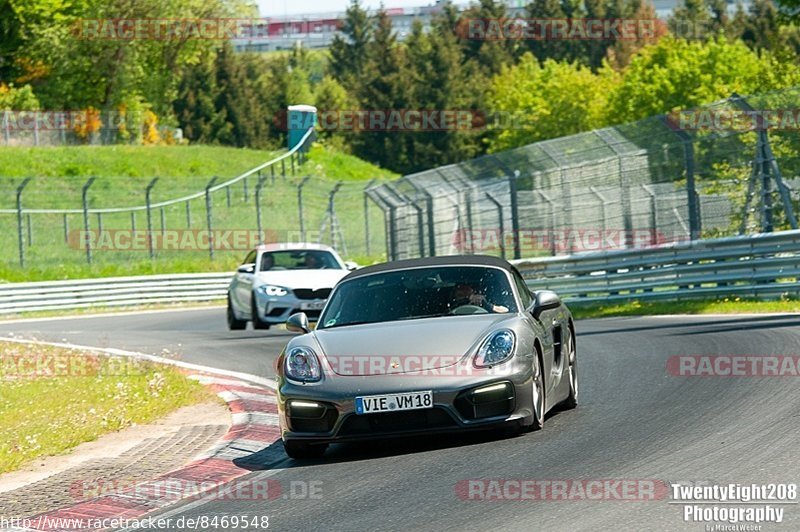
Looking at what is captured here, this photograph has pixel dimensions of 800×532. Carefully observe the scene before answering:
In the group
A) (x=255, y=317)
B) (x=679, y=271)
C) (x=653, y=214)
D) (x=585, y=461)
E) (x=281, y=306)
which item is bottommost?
(x=255, y=317)

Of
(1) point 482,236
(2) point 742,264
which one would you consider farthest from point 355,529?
(1) point 482,236

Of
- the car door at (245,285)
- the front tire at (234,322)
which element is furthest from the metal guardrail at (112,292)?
the car door at (245,285)

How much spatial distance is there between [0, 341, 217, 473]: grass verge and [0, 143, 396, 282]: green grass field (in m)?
19.7

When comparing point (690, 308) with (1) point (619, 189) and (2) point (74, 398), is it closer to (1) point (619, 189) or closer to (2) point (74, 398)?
(1) point (619, 189)

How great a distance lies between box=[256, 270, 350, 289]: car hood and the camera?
21.1m

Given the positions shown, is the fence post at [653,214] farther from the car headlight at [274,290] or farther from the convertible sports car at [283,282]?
the car headlight at [274,290]

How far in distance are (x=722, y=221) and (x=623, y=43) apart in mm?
100525

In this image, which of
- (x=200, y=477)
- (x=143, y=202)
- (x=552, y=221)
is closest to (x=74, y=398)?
(x=200, y=477)

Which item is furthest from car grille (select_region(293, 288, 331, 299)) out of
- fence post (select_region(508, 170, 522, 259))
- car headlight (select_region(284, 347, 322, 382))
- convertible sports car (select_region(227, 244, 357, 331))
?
car headlight (select_region(284, 347, 322, 382))

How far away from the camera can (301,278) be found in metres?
21.3

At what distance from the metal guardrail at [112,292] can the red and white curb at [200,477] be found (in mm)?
22572

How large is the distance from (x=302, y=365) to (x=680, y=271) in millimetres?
13828

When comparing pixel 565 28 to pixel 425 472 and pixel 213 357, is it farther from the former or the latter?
pixel 425 472

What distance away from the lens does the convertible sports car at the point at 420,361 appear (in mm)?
8773
